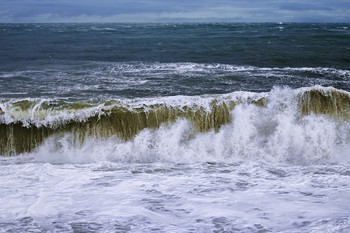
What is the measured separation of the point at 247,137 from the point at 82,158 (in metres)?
3.39

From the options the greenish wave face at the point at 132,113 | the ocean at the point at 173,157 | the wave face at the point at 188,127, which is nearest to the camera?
the ocean at the point at 173,157

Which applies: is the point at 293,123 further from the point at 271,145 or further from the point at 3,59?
the point at 3,59

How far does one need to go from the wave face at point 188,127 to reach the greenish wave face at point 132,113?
2cm

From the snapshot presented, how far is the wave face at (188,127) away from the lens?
9.43m

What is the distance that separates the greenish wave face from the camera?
9.88 meters

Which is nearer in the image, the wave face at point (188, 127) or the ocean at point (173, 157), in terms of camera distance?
the ocean at point (173, 157)

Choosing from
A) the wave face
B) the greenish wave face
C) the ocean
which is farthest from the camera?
the greenish wave face

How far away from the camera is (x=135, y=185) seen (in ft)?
24.3

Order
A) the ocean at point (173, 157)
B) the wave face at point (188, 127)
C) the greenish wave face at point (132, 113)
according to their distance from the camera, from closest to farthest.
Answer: the ocean at point (173, 157) → the wave face at point (188, 127) → the greenish wave face at point (132, 113)

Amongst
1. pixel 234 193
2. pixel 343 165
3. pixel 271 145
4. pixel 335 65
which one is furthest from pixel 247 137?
pixel 335 65

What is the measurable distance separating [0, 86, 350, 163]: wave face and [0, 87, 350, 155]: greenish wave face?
21 millimetres

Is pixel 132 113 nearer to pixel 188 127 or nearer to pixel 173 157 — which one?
pixel 188 127

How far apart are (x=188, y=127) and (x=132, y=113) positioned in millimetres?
1250

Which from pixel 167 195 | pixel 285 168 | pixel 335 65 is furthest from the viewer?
pixel 335 65
